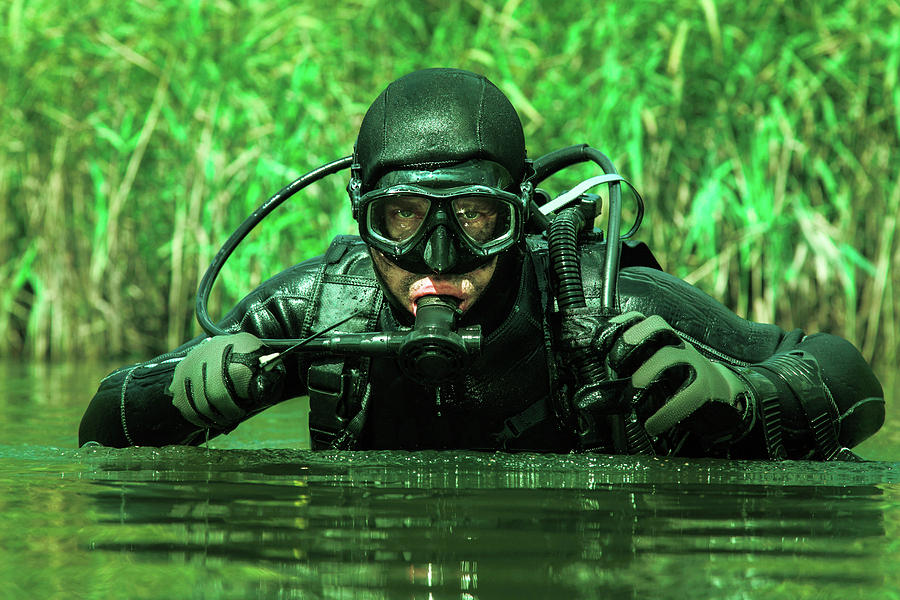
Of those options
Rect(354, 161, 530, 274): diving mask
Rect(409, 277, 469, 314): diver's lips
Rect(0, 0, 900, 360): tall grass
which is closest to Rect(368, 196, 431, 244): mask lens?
Rect(354, 161, 530, 274): diving mask

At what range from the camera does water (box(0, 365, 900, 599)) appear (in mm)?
1361

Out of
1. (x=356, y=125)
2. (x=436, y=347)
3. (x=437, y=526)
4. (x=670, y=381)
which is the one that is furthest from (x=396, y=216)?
(x=356, y=125)

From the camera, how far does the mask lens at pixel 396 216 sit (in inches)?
95.9

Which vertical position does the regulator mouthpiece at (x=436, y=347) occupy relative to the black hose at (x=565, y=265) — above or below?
below

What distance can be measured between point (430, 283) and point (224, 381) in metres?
0.47

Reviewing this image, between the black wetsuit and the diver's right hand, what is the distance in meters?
0.10

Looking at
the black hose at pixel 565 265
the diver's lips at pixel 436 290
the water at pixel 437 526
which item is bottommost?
the water at pixel 437 526

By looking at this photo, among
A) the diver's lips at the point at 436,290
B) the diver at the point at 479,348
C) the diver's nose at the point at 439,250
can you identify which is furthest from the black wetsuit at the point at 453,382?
the diver's nose at the point at 439,250

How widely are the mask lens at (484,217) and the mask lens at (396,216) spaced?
0.08m

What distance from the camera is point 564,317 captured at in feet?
8.08

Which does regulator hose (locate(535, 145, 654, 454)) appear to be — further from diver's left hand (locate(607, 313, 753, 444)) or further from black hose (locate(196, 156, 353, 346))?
black hose (locate(196, 156, 353, 346))

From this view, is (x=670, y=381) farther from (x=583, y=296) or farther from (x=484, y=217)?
(x=484, y=217)

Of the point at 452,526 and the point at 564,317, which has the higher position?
the point at 564,317

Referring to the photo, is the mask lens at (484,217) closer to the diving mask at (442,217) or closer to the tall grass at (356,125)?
the diving mask at (442,217)
